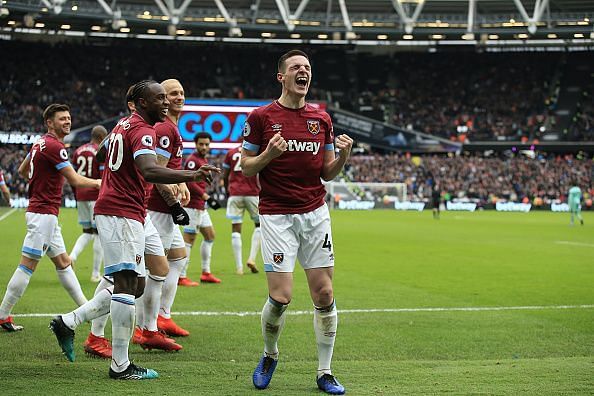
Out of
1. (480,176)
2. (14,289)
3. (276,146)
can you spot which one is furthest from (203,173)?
(480,176)

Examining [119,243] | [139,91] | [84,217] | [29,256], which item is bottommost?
[84,217]

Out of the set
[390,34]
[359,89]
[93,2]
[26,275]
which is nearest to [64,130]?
[26,275]

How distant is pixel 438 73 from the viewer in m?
66.6

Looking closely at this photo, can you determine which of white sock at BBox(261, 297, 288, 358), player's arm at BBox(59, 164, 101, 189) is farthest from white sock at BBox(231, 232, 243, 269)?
white sock at BBox(261, 297, 288, 358)

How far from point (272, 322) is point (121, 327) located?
120 cm

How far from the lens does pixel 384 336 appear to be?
8.94 metres

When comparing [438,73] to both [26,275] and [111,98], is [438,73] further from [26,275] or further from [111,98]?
[26,275]

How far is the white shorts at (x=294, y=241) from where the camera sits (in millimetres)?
6543

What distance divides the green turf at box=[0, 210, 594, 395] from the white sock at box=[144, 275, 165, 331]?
1.01 ft

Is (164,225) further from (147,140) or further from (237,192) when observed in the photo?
(237,192)

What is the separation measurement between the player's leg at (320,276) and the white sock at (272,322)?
27 centimetres

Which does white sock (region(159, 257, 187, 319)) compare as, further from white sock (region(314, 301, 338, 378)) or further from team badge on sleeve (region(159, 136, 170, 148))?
white sock (region(314, 301, 338, 378))

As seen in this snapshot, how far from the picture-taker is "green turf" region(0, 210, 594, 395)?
6.45 meters

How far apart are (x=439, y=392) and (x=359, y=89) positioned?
199ft
